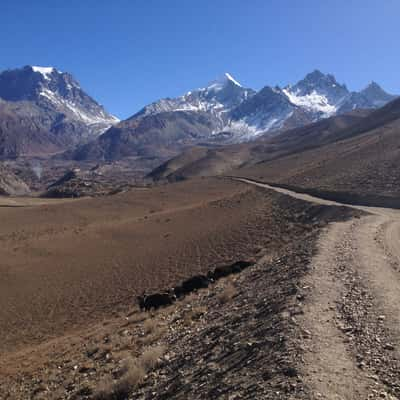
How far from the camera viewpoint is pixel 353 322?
977 centimetres

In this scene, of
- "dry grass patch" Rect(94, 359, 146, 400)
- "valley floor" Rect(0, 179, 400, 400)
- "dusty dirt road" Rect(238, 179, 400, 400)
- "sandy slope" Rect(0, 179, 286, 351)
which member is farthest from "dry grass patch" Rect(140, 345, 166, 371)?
"sandy slope" Rect(0, 179, 286, 351)

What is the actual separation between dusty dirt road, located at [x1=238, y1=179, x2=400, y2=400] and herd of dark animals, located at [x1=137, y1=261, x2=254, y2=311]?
15.9ft

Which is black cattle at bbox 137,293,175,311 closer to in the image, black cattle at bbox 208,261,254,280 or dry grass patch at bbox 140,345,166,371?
black cattle at bbox 208,261,254,280

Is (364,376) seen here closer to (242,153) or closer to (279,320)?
(279,320)

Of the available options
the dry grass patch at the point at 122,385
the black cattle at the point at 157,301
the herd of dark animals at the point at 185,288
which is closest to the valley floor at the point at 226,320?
the dry grass patch at the point at 122,385

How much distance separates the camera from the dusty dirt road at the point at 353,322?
7.06 m

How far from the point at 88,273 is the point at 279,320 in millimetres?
21779

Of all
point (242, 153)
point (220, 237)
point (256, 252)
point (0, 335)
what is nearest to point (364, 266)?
point (256, 252)

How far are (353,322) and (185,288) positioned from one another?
34.7 ft

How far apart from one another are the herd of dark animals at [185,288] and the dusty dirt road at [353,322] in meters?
4.84

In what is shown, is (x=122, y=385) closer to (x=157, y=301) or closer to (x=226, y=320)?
(x=226, y=320)

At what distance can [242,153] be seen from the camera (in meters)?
191

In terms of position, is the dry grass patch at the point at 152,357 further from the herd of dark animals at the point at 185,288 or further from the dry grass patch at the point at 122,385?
the herd of dark animals at the point at 185,288

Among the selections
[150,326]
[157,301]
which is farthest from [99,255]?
[150,326]
